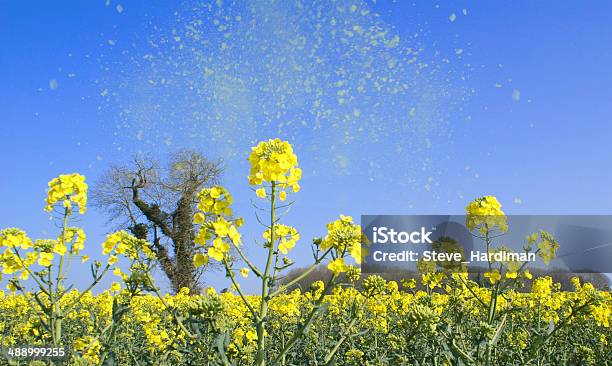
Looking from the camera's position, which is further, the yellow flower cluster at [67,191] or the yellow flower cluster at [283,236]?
the yellow flower cluster at [67,191]

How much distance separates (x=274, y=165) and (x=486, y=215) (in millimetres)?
1954

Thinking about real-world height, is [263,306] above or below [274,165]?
below

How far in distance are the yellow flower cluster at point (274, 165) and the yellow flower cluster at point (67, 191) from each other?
2.07 metres

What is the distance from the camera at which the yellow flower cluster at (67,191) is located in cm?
389

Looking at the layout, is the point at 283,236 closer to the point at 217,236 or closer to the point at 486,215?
the point at 217,236

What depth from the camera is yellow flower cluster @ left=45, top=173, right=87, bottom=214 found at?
12.8ft

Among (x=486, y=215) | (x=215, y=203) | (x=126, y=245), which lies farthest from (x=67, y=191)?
(x=486, y=215)

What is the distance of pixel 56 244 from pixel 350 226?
2.46 metres

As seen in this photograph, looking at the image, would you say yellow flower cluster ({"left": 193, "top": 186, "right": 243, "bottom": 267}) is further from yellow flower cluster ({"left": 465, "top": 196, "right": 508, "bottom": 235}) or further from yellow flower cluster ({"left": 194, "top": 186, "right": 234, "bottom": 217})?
yellow flower cluster ({"left": 465, "top": 196, "right": 508, "bottom": 235})

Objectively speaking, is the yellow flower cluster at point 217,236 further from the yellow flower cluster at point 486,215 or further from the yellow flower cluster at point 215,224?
the yellow flower cluster at point 486,215

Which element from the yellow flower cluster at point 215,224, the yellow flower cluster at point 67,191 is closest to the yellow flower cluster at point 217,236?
the yellow flower cluster at point 215,224

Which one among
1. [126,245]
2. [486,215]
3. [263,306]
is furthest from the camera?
[486,215]

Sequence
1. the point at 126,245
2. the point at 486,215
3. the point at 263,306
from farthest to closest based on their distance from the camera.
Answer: the point at 486,215 → the point at 126,245 → the point at 263,306

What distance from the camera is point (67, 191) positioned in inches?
154
